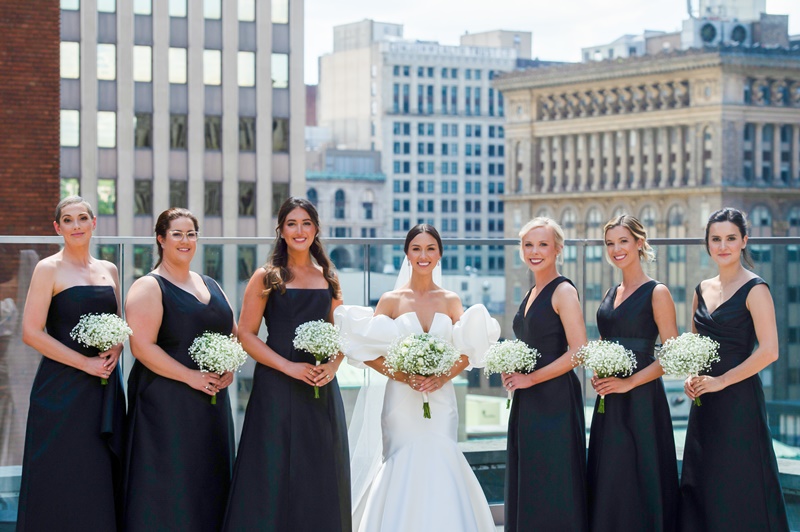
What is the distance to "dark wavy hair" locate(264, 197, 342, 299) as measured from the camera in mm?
7000

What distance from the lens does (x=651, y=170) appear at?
5620 inches

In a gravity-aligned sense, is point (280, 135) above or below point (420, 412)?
above

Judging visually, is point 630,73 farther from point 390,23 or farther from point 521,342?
point 521,342

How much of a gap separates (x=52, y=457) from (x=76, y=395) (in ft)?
1.21

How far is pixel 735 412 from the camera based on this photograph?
665 centimetres

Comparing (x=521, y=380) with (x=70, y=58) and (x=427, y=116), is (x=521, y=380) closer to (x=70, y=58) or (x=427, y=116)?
(x=70, y=58)

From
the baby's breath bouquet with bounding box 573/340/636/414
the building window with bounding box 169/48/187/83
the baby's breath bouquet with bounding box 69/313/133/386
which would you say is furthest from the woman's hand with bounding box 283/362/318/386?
the building window with bounding box 169/48/187/83

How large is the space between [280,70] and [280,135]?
4371mm

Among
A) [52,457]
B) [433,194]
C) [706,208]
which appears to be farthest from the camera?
[433,194]

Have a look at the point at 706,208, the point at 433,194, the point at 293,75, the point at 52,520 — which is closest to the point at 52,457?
the point at 52,520

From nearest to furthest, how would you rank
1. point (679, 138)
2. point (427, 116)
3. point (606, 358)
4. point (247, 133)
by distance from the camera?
point (606, 358)
point (247, 133)
point (679, 138)
point (427, 116)

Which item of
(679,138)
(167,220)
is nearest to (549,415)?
(167,220)

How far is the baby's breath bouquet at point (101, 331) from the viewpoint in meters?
6.56

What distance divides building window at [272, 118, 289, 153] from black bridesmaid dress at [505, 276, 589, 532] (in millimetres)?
75310
